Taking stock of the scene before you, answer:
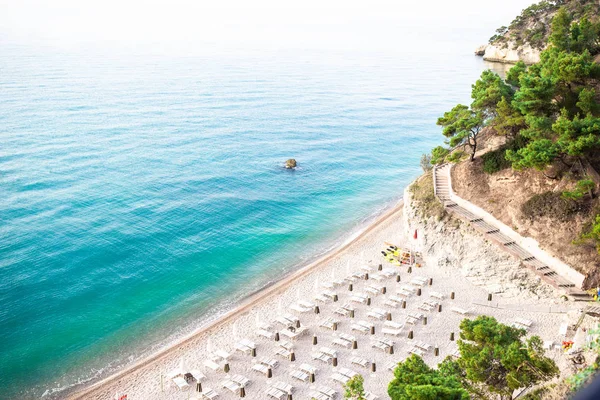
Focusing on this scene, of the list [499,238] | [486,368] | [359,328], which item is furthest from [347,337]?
[499,238]

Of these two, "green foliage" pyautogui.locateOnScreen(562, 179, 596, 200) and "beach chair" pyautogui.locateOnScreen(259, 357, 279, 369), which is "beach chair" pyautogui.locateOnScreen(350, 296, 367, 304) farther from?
"green foliage" pyautogui.locateOnScreen(562, 179, 596, 200)

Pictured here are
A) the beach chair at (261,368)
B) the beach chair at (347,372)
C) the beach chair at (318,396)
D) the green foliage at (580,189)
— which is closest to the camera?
the beach chair at (318,396)

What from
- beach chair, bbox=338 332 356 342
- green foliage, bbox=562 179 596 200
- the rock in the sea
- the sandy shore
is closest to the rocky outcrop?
the rock in the sea

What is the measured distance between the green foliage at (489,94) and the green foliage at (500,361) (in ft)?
85.1

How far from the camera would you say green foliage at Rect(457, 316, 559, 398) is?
2086 centimetres

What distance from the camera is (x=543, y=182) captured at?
135 ft

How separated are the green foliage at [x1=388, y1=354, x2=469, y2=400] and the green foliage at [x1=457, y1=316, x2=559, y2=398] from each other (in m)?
1.15

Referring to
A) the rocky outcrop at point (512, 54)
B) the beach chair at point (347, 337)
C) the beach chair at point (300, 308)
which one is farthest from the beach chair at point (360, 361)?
the rocky outcrop at point (512, 54)

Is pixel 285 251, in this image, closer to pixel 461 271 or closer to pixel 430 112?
pixel 461 271

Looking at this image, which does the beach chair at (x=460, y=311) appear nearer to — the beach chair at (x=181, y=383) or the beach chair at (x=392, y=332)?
the beach chair at (x=392, y=332)

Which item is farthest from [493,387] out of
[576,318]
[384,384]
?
[576,318]

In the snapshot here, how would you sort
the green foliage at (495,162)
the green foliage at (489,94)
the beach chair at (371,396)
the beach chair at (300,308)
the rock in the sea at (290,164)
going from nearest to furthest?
the beach chair at (371,396)
the beach chair at (300,308)
the green foliage at (489,94)
the green foliage at (495,162)
the rock in the sea at (290,164)

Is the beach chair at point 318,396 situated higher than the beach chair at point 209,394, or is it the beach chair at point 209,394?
the beach chair at point 318,396

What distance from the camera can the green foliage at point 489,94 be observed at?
43875 millimetres
